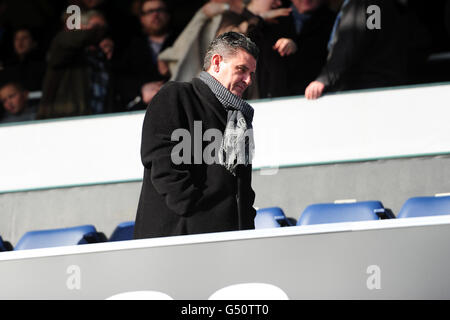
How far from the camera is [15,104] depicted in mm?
4836

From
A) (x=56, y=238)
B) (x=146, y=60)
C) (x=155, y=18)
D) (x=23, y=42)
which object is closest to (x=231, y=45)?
(x=56, y=238)

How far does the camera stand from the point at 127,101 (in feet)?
15.2

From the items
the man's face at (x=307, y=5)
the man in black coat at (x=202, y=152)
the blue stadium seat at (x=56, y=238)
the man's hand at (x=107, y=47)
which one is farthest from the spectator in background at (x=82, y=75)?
Result: the man in black coat at (x=202, y=152)

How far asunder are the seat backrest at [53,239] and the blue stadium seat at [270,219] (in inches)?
41.2

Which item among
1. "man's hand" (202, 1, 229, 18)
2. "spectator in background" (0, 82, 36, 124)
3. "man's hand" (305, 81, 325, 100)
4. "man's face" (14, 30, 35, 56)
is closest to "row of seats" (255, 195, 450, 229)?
"man's hand" (305, 81, 325, 100)

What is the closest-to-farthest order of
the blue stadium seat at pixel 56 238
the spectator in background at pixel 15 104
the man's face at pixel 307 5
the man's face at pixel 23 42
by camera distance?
the blue stadium seat at pixel 56 238, the man's face at pixel 307 5, the spectator in background at pixel 15 104, the man's face at pixel 23 42

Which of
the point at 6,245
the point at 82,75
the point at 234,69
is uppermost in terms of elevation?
the point at 82,75

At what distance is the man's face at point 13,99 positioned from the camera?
4.82 meters

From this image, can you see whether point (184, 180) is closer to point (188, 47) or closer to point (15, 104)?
point (188, 47)

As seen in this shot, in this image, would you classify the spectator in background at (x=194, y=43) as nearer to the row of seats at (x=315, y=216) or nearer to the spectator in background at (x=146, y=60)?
the spectator in background at (x=146, y=60)

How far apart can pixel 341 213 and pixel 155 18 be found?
211 cm

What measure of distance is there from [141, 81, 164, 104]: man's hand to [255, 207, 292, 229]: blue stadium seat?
1.27 metres

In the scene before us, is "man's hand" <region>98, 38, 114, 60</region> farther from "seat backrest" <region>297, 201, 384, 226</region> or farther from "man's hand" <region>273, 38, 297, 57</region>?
"seat backrest" <region>297, 201, 384, 226</region>

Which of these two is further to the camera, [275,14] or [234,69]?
[275,14]
